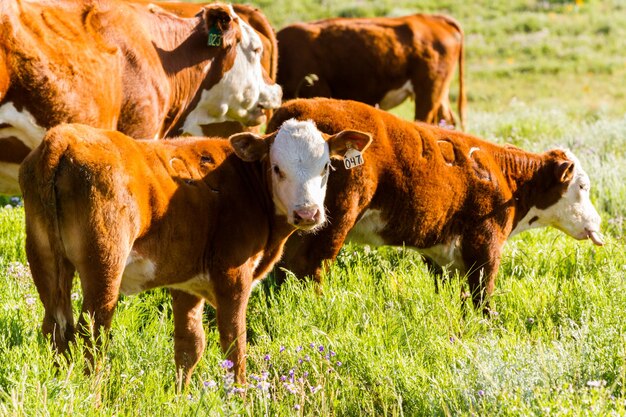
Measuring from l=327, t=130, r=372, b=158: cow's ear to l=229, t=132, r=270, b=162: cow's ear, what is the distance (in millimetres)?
413

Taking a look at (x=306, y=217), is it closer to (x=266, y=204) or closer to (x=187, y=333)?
(x=266, y=204)

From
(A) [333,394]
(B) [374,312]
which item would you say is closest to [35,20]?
(B) [374,312]

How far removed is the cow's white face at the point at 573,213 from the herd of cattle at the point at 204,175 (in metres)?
0.01

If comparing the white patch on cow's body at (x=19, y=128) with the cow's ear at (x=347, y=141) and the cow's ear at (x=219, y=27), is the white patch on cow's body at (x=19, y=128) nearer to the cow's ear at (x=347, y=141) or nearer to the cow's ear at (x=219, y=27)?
the cow's ear at (x=347, y=141)

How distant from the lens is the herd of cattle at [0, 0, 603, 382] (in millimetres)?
5141

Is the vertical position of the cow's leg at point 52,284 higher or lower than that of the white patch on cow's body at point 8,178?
higher

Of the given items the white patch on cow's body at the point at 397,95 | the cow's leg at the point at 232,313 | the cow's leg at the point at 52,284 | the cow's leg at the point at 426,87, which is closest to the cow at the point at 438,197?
the cow's leg at the point at 232,313

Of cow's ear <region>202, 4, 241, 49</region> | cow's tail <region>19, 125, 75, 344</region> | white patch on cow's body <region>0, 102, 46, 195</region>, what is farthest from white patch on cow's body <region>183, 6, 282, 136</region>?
cow's tail <region>19, 125, 75, 344</region>

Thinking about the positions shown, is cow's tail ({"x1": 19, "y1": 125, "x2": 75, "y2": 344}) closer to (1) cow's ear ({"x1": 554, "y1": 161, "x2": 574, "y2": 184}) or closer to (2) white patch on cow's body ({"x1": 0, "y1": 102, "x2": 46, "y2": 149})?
(2) white patch on cow's body ({"x1": 0, "y1": 102, "x2": 46, "y2": 149})

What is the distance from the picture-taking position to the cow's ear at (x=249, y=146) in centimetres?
605

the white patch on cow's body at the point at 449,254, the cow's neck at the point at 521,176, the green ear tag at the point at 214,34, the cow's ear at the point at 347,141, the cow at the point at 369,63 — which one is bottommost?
the cow at the point at 369,63

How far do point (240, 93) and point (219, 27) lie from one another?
2.51ft

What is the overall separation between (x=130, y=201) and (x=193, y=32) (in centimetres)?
391

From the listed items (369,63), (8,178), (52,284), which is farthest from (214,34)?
(369,63)
